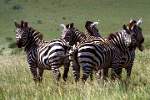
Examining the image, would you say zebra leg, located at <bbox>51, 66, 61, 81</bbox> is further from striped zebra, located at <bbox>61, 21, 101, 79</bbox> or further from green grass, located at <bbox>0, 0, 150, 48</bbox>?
green grass, located at <bbox>0, 0, 150, 48</bbox>

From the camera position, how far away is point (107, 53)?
13430 millimetres

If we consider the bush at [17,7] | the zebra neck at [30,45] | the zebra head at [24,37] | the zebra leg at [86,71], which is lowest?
the zebra leg at [86,71]

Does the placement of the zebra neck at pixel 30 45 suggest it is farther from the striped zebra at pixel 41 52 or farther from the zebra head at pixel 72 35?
the zebra head at pixel 72 35

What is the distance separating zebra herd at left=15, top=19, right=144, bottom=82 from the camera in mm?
12875

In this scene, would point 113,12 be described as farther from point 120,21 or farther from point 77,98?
point 77,98

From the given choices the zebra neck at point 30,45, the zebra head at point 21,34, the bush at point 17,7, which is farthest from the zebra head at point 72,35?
the bush at point 17,7

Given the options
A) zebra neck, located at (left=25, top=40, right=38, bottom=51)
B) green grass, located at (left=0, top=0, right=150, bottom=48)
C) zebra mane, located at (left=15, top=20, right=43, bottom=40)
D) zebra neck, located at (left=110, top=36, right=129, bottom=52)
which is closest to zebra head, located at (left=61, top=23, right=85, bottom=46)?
zebra mane, located at (left=15, top=20, right=43, bottom=40)

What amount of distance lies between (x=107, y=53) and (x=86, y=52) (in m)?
0.86

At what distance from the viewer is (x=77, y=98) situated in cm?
978

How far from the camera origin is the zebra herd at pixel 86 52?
42.2 ft

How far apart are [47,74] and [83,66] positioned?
12.6 feet

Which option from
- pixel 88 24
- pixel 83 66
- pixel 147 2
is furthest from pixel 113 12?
pixel 83 66

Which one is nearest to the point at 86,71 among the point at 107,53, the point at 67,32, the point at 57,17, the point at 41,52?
the point at 107,53

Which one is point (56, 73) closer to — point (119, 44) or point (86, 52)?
point (86, 52)
